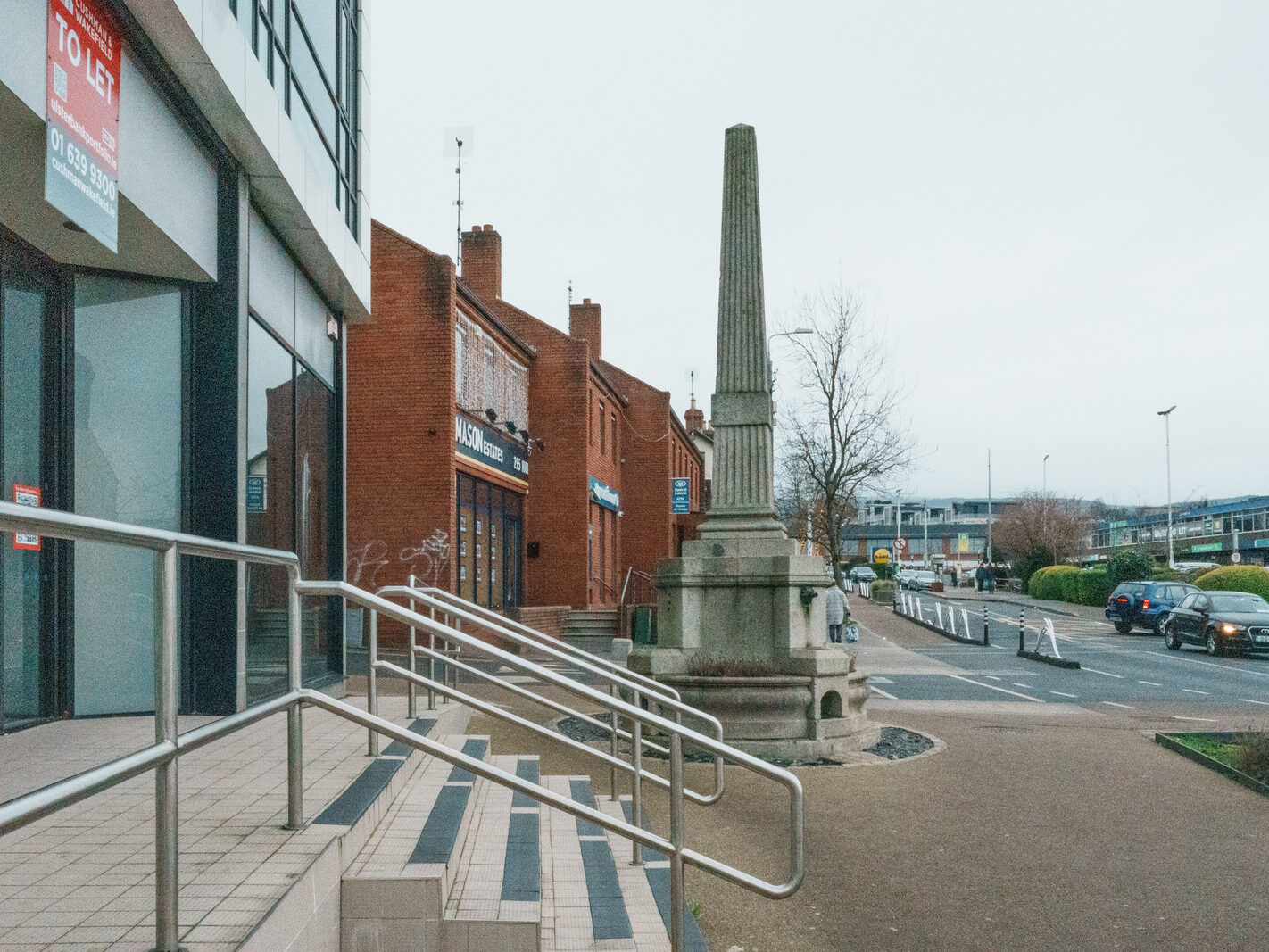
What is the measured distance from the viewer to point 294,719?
14.5ft

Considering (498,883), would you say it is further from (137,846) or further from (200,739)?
(137,846)

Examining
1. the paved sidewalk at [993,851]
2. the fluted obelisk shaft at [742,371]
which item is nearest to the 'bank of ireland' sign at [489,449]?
the fluted obelisk shaft at [742,371]

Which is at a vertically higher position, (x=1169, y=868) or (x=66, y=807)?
(x=66, y=807)

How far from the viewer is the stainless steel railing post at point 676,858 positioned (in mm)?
4223

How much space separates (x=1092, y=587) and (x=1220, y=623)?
2482 centimetres

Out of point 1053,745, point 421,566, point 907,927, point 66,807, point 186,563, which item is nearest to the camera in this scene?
point 66,807

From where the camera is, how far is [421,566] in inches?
773

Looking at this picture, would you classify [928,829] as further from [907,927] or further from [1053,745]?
[1053,745]

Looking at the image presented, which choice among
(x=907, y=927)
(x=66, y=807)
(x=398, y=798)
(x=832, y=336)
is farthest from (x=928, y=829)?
(x=832, y=336)

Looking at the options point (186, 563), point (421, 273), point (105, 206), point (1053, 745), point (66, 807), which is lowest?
point (1053, 745)

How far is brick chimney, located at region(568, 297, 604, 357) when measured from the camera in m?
36.8

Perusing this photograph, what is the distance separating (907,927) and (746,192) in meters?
8.78

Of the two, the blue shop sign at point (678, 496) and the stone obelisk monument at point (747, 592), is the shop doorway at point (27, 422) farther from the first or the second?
the blue shop sign at point (678, 496)

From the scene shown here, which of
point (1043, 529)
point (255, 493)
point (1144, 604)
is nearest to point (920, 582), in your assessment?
point (1043, 529)
